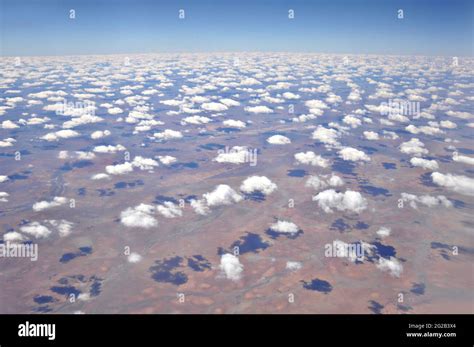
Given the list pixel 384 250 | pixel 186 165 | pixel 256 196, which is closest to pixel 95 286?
pixel 256 196

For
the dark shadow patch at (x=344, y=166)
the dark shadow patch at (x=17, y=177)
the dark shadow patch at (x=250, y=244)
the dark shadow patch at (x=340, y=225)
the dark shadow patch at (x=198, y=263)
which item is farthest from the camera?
the dark shadow patch at (x=344, y=166)

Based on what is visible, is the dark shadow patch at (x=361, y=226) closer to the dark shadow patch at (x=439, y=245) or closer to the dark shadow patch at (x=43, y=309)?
the dark shadow patch at (x=439, y=245)

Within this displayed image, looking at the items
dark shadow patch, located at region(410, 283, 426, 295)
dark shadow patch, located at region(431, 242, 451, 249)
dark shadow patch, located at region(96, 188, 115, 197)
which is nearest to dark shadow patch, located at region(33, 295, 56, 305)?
dark shadow patch, located at region(96, 188, 115, 197)

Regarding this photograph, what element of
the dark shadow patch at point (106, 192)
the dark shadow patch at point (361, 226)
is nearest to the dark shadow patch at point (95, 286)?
the dark shadow patch at point (106, 192)

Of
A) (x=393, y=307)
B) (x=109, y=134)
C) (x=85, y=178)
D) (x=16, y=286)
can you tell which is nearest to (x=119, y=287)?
(x=16, y=286)

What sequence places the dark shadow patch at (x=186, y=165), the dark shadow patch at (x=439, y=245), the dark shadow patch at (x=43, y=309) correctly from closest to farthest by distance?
the dark shadow patch at (x=43, y=309)
the dark shadow patch at (x=439, y=245)
the dark shadow patch at (x=186, y=165)

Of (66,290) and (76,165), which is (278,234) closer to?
(66,290)

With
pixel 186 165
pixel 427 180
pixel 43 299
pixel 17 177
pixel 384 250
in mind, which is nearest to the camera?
pixel 43 299

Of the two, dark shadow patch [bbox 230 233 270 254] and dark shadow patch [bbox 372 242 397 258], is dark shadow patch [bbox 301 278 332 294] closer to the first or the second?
dark shadow patch [bbox 230 233 270 254]

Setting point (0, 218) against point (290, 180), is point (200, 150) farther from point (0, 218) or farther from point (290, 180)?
point (0, 218)
